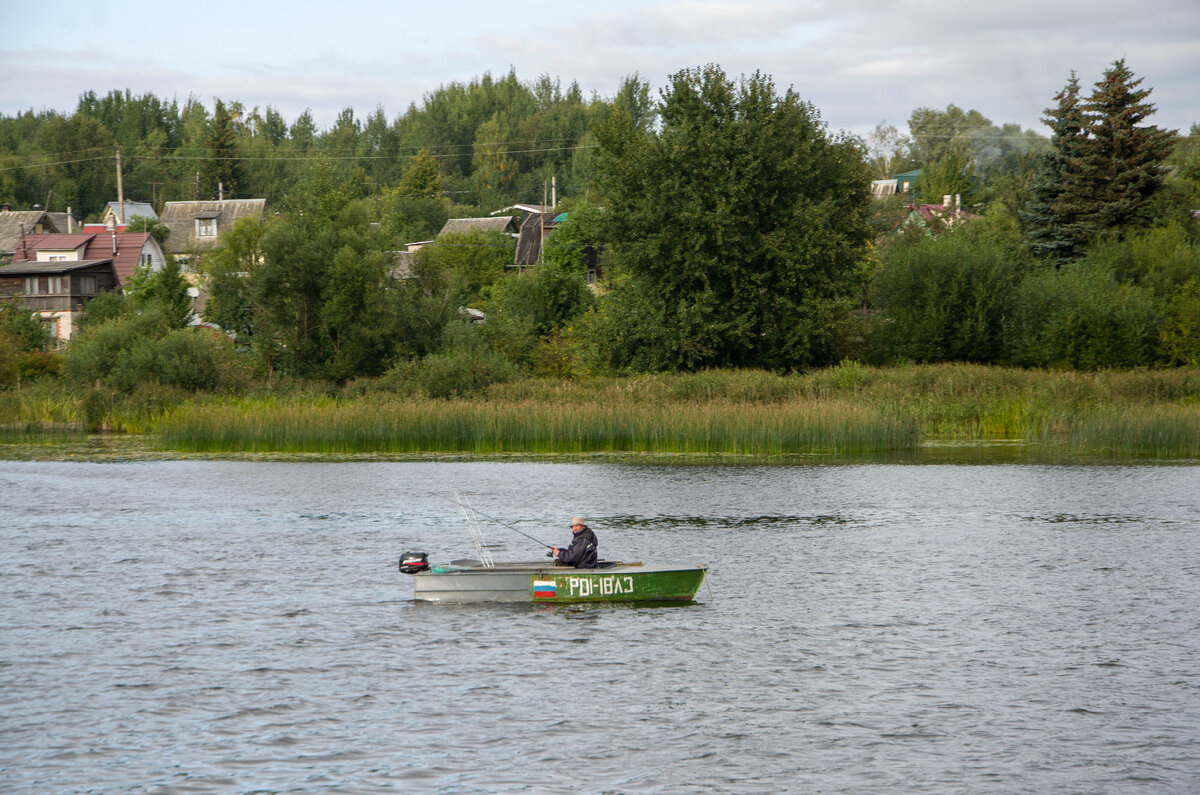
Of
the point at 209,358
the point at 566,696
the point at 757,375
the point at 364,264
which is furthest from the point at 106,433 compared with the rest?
the point at 566,696

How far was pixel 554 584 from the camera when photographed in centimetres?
1942

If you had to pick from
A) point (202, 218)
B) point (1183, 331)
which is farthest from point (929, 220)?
point (202, 218)

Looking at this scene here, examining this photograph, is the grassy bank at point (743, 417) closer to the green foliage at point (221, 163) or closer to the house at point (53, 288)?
the house at point (53, 288)

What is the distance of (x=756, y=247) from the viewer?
54969 millimetres

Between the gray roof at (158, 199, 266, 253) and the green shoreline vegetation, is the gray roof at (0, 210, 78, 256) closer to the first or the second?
the gray roof at (158, 199, 266, 253)

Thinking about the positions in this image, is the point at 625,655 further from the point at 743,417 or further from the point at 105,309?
the point at 105,309

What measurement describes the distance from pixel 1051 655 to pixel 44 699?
14.1m

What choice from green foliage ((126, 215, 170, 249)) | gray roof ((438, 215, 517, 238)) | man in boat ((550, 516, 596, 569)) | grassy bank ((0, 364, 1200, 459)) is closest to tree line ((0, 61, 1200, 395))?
grassy bank ((0, 364, 1200, 459))

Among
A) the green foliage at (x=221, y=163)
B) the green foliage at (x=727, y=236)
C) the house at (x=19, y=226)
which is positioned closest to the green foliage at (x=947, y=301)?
the green foliage at (x=727, y=236)

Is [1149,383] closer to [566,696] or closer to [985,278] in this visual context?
[985,278]

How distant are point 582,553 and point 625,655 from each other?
8.96 ft

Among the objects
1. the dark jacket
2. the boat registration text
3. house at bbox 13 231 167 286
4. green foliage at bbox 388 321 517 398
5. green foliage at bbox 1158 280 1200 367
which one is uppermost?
house at bbox 13 231 167 286

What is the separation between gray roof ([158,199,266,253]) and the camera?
391ft

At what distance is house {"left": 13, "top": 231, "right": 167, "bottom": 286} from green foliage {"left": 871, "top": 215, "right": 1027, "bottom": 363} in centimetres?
5724
